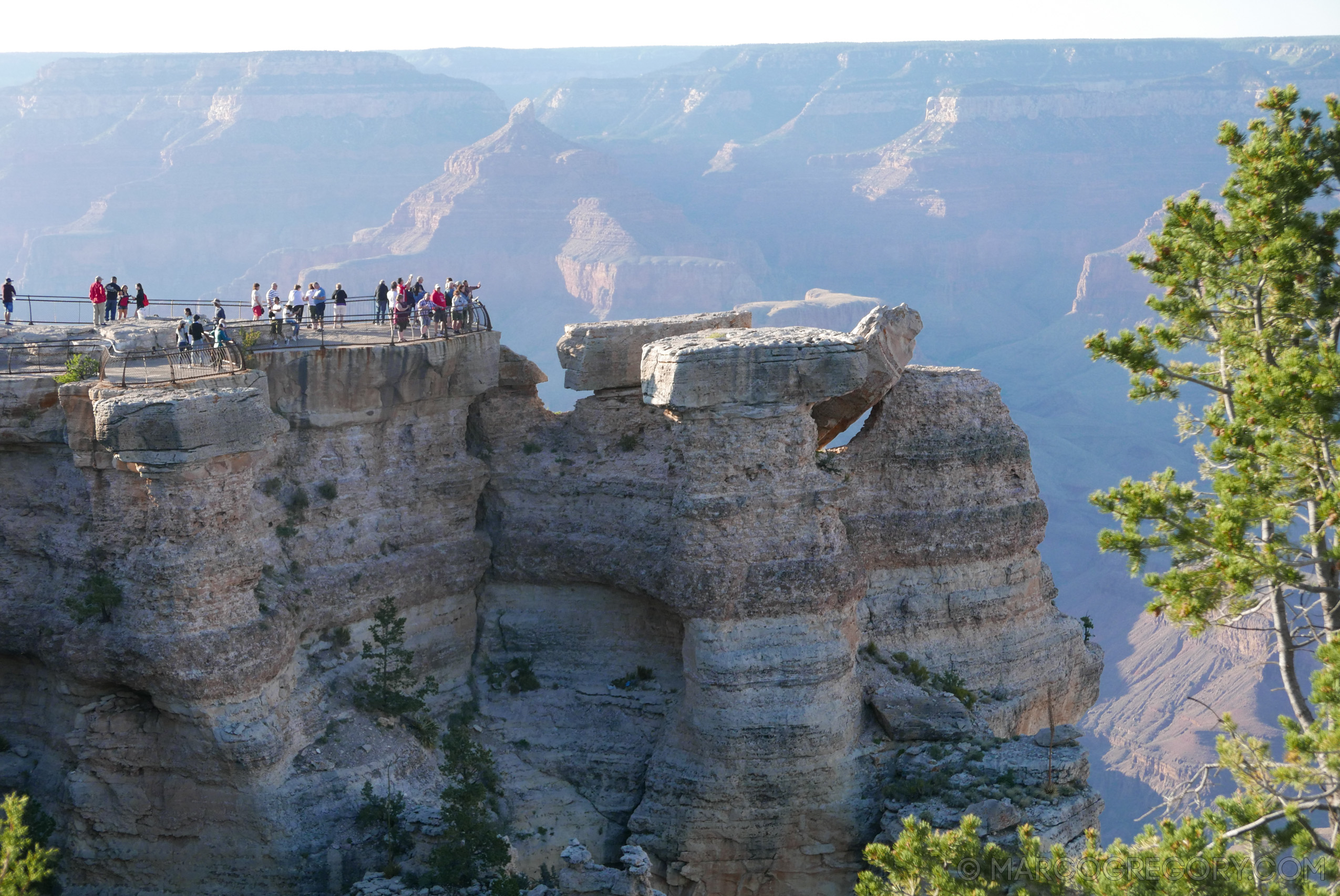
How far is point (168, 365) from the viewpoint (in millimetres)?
35375

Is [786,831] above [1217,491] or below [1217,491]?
below

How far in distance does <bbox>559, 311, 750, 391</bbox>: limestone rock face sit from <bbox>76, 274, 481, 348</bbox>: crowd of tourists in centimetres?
310

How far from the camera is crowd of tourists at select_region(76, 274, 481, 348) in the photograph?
1481 inches

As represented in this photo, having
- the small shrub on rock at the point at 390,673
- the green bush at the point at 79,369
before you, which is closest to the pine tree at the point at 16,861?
the green bush at the point at 79,369

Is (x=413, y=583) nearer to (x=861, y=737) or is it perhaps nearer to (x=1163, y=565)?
(x=861, y=737)

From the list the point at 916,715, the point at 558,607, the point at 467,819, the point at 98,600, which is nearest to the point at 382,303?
the point at 558,607

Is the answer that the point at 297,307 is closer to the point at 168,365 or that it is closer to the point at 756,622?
the point at 168,365

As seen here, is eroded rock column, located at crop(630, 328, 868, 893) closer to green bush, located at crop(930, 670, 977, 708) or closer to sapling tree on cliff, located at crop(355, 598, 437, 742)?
green bush, located at crop(930, 670, 977, 708)

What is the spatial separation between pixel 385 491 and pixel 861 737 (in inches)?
542

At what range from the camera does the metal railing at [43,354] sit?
3503 centimetres

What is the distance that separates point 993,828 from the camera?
33500 millimetres

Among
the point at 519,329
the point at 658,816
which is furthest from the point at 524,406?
the point at 519,329

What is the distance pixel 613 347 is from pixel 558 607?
7254mm

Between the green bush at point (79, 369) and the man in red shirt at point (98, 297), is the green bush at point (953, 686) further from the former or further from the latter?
the man in red shirt at point (98, 297)
